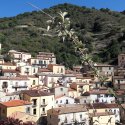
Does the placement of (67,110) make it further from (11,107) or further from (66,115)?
(11,107)

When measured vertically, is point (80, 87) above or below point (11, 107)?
above

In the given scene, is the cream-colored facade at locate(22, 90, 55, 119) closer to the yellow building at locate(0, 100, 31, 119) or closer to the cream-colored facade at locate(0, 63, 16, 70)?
the yellow building at locate(0, 100, 31, 119)

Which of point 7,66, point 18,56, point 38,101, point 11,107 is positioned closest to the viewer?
point 11,107

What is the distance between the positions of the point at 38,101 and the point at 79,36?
86.4 ft

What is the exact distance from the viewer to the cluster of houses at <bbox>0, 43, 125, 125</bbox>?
31156 mm

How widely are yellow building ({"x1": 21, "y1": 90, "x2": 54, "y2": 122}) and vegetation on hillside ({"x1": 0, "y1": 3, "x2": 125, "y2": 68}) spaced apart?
13498mm

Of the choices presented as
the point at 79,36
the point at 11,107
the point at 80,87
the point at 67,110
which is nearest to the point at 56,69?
the point at 80,87

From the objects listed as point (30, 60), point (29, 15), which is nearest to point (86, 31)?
point (29, 15)

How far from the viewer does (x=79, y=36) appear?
5778 cm

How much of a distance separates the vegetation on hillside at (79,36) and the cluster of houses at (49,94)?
583 cm

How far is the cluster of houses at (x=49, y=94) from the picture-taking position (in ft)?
102

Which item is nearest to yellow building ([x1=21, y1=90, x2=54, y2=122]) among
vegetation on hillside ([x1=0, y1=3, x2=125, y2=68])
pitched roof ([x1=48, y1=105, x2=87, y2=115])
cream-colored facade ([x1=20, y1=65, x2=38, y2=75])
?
pitched roof ([x1=48, y1=105, x2=87, y2=115])

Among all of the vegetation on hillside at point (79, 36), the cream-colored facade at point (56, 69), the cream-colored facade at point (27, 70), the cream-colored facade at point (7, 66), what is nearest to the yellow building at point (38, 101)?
the cream-colored facade at point (27, 70)

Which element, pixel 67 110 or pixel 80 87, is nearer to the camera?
pixel 67 110
